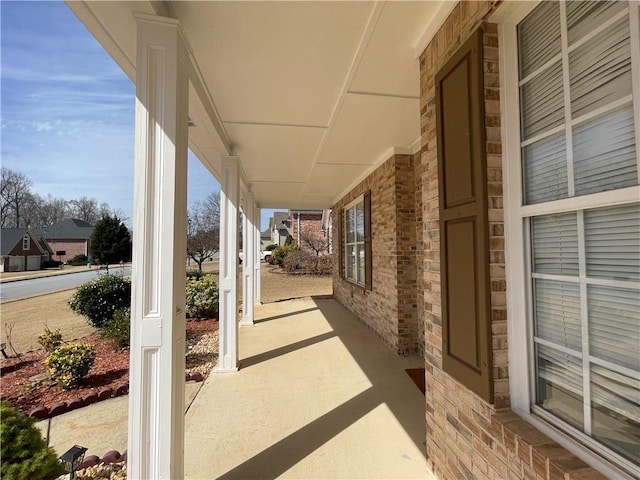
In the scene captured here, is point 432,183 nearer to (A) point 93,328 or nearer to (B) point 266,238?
(A) point 93,328

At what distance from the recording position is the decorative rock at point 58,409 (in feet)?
10.3

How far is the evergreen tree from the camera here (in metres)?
17.2

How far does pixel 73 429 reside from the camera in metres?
2.82

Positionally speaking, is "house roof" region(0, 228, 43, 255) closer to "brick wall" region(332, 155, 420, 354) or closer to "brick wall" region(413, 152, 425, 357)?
"brick wall" region(332, 155, 420, 354)

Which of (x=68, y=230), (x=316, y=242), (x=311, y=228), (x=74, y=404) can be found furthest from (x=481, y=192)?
(x=68, y=230)

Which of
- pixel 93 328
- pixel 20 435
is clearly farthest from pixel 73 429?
pixel 93 328

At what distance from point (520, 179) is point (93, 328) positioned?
849cm

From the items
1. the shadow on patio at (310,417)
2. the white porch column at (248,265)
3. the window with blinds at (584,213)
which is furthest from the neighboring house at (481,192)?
the white porch column at (248,265)

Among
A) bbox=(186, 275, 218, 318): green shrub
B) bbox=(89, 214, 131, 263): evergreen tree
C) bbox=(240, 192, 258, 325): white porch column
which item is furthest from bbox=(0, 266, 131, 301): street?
bbox=(240, 192, 258, 325): white porch column

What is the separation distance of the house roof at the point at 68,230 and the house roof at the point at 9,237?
412 cm

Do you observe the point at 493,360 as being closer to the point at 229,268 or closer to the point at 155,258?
the point at 155,258

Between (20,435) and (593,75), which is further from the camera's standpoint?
(20,435)

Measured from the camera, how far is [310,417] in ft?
9.29

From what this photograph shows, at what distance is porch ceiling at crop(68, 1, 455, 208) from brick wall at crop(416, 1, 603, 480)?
0.77ft
